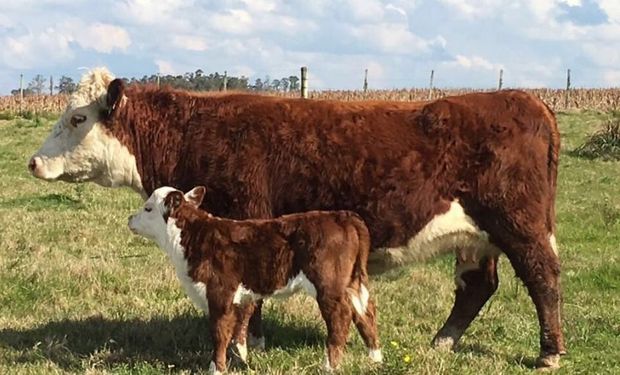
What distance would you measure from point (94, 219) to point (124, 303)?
423 centimetres

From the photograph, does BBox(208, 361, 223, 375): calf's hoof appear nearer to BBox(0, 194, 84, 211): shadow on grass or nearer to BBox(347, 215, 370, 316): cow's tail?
BBox(347, 215, 370, 316): cow's tail

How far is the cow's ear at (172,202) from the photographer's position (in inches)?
224

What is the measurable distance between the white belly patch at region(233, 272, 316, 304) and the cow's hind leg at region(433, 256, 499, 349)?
1595mm

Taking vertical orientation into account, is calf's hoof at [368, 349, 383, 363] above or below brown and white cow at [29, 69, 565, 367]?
below

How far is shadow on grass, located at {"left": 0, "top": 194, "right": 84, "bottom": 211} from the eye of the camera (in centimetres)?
1311

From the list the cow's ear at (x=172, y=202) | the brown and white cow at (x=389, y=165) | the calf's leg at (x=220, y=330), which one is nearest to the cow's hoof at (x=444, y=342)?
the brown and white cow at (x=389, y=165)

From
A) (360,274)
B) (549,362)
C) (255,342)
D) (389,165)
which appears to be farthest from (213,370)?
(549,362)

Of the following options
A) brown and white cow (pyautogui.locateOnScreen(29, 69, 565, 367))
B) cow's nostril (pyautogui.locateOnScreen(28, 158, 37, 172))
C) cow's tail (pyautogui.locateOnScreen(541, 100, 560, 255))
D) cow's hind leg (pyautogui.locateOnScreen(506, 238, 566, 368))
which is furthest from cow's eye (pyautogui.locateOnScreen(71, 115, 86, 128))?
cow's tail (pyautogui.locateOnScreen(541, 100, 560, 255))

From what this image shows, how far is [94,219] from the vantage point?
11672 mm

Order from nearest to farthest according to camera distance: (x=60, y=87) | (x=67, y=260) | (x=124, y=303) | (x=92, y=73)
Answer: (x=92, y=73) < (x=124, y=303) < (x=67, y=260) < (x=60, y=87)

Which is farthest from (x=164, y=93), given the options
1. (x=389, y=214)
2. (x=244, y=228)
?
(x=389, y=214)

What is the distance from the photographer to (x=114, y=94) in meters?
6.25

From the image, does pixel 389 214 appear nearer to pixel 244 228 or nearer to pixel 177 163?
pixel 244 228

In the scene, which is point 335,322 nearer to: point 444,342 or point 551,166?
point 444,342
